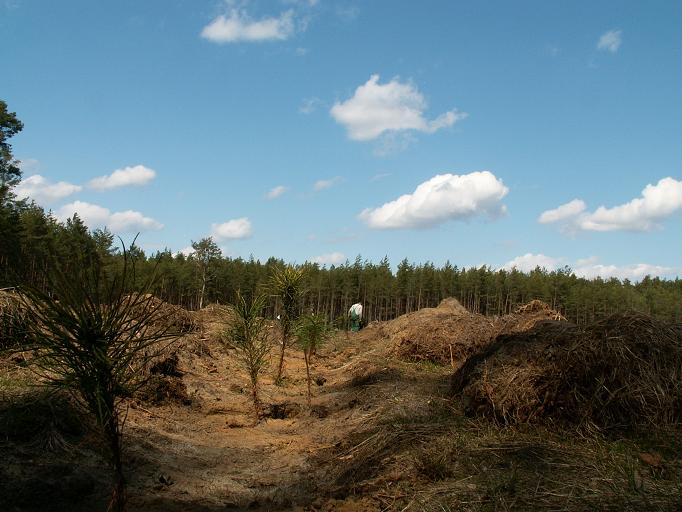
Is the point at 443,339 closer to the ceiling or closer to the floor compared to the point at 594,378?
closer to the floor

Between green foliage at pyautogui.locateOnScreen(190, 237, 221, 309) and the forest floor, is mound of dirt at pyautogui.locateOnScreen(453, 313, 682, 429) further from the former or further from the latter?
green foliage at pyautogui.locateOnScreen(190, 237, 221, 309)

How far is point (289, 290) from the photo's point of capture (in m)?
11.8

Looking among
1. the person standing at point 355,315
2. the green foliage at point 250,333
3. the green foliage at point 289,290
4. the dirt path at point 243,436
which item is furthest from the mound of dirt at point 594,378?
the person standing at point 355,315

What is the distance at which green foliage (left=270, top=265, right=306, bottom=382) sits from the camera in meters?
11.7

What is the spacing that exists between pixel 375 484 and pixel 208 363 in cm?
962

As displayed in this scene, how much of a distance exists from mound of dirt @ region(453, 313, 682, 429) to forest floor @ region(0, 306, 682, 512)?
11.9 inches

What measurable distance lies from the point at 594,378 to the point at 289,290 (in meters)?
7.27

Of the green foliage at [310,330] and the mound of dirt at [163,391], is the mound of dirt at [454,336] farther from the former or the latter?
the mound of dirt at [163,391]

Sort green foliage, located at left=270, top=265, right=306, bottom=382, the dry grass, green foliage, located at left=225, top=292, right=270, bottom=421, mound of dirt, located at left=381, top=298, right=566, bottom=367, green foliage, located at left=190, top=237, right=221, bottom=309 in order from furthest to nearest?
green foliage, located at left=190, top=237, right=221, bottom=309
mound of dirt, located at left=381, top=298, right=566, bottom=367
green foliage, located at left=270, top=265, right=306, bottom=382
green foliage, located at left=225, top=292, right=270, bottom=421
the dry grass

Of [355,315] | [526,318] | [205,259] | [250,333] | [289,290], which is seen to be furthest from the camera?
[205,259]

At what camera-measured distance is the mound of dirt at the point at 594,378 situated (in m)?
5.53

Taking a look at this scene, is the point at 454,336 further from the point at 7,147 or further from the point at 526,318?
the point at 7,147

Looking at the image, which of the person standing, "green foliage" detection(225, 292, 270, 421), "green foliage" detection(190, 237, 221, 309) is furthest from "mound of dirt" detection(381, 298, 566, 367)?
"green foliage" detection(190, 237, 221, 309)

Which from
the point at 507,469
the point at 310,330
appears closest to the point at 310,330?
the point at 310,330
